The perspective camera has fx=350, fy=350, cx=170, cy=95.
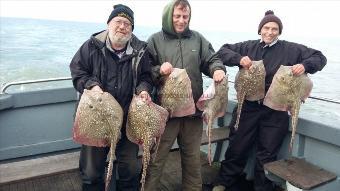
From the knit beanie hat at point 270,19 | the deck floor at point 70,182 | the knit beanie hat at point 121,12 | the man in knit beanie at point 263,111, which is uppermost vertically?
the knit beanie hat at point 270,19

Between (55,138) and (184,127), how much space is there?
93.4 inches

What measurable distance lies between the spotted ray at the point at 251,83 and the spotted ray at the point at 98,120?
5.47 ft

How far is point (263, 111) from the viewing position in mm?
4496

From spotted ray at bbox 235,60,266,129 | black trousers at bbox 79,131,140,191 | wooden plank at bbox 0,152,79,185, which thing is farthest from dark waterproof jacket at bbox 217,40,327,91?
wooden plank at bbox 0,152,79,185

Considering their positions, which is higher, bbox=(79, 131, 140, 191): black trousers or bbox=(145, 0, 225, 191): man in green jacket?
bbox=(145, 0, 225, 191): man in green jacket

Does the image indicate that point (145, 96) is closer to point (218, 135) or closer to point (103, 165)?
point (103, 165)

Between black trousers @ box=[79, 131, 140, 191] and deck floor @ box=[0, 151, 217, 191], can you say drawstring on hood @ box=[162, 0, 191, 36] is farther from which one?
deck floor @ box=[0, 151, 217, 191]

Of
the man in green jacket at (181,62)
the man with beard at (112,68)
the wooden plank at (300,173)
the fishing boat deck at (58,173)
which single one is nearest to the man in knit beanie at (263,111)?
the wooden plank at (300,173)

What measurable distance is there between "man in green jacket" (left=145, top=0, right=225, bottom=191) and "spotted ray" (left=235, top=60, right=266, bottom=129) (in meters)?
0.46

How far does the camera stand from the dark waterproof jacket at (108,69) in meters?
3.48

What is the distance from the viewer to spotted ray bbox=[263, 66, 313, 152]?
13.6 ft

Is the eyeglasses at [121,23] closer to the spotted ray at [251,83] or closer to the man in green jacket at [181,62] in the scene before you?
the man in green jacket at [181,62]

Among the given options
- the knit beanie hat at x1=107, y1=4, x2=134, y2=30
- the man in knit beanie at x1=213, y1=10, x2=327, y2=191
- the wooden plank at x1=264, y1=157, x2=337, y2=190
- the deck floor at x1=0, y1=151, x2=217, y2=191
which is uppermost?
the knit beanie hat at x1=107, y1=4, x2=134, y2=30

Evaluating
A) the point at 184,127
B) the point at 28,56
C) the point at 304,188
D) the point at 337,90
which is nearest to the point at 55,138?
the point at 184,127
